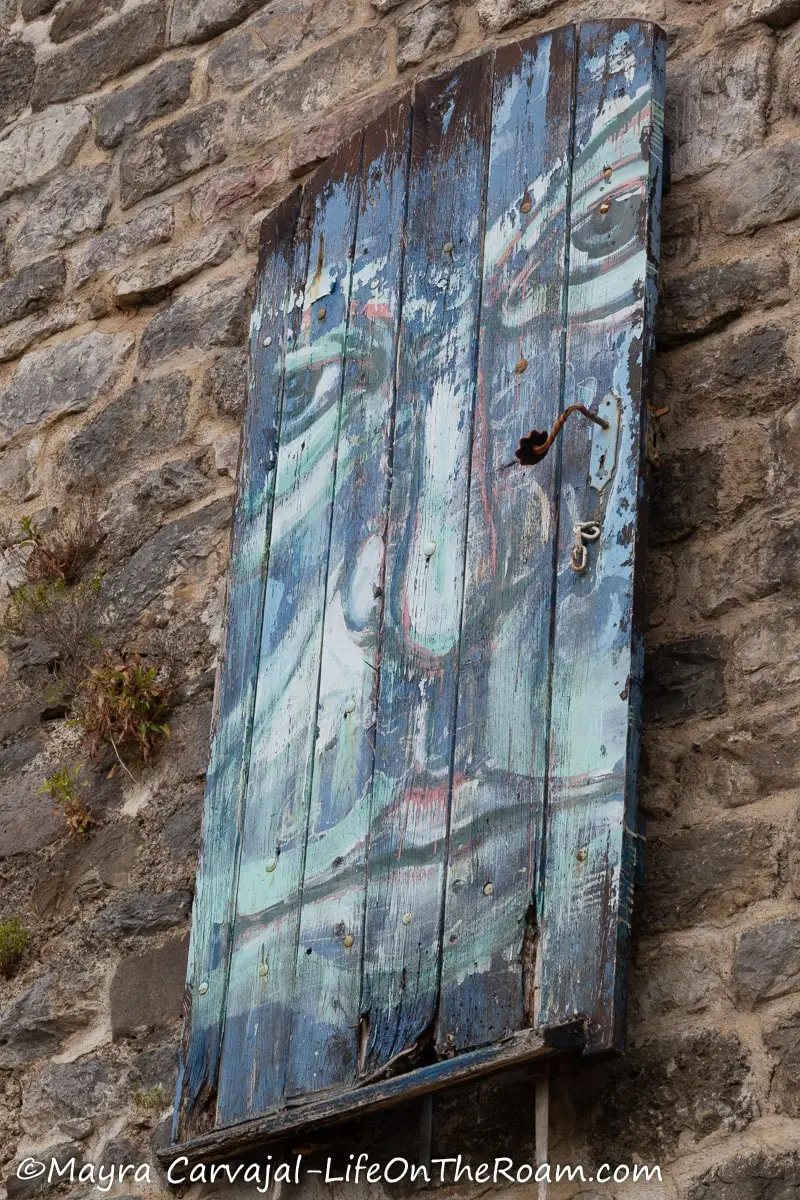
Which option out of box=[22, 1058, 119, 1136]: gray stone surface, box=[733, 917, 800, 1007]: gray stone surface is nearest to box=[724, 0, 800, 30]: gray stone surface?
box=[733, 917, 800, 1007]: gray stone surface

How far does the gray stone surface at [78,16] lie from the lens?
495 cm

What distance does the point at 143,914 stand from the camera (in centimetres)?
352

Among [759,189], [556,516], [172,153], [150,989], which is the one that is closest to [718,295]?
[759,189]

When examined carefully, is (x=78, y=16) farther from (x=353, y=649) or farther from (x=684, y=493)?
(x=684, y=493)

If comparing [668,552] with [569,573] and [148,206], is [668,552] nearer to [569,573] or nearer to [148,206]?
[569,573]

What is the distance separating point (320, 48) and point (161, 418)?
950 millimetres

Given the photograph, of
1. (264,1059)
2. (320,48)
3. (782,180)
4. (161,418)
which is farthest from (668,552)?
(320,48)

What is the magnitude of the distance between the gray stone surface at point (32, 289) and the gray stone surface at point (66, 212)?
0.05 meters

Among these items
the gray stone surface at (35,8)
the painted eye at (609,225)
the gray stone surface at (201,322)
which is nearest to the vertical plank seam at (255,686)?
the gray stone surface at (201,322)

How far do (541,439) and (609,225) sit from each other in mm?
438

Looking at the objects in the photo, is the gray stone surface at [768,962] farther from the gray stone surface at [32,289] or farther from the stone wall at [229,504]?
the gray stone surface at [32,289]

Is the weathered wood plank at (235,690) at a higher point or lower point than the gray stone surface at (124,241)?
lower

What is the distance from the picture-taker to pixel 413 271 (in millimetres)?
3609

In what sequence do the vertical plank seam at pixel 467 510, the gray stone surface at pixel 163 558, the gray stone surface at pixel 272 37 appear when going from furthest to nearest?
the gray stone surface at pixel 272 37 → the gray stone surface at pixel 163 558 → the vertical plank seam at pixel 467 510
